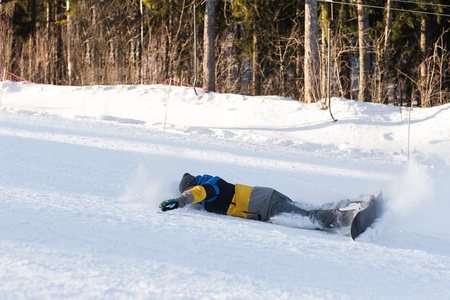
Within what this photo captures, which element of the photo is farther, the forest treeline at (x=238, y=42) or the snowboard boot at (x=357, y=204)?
the forest treeline at (x=238, y=42)

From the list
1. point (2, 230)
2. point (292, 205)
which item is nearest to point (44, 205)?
point (2, 230)

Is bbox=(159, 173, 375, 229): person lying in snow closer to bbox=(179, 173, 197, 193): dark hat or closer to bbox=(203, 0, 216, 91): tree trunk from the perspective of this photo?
bbox=(179, 173, 197, 193): dark hat

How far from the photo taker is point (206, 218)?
450 centimetres

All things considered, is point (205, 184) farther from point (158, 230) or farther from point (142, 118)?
point (142, 118)

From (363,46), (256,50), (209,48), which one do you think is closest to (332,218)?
(209,48)

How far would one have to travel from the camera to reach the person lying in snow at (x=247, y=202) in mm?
4469

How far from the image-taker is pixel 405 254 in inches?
148

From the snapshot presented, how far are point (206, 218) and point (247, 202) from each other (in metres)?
0.56

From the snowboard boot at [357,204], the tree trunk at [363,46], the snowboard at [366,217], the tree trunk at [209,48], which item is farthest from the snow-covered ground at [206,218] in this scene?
the tree trunk at [363,46]

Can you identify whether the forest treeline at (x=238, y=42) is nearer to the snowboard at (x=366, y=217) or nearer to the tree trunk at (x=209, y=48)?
the tree trunk at (x=209, y=48)

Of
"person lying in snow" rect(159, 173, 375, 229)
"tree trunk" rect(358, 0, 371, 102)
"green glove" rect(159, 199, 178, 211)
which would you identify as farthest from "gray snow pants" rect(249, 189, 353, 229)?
"tree trunk" rect(358, 0, 371, 102)

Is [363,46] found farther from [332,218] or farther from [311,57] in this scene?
[332,218]

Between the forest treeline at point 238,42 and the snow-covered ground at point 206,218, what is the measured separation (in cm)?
808

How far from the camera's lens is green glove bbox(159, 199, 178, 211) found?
4293 mm
